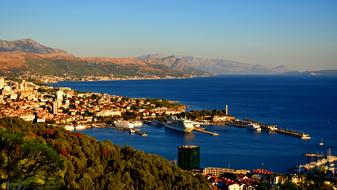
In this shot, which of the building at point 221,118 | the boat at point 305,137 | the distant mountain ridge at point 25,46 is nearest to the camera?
the boat at point 305,137

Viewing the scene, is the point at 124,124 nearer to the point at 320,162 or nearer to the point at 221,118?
the point at 221,118

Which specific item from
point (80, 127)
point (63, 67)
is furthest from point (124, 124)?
point (63, 67)

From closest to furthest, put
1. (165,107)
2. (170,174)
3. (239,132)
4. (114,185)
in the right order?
Result: (114,185) < (170,174) < (239,132) < (165,107)

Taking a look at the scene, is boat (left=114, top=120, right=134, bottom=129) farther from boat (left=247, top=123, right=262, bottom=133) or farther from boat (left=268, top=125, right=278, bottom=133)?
boat (left=268, top=125, right=278, bottom=133)

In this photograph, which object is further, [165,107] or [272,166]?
[165,107]

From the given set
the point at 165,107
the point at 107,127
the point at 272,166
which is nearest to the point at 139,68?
the point at 165,107

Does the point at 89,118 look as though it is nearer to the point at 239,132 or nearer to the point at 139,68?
the point at 239,132

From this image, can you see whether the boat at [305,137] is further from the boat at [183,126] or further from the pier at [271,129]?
the boat at [183,126]

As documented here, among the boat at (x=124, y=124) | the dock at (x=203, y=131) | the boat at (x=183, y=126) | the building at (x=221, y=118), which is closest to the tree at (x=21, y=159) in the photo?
the dock at (x=203, y=131)

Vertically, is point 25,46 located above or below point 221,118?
above
